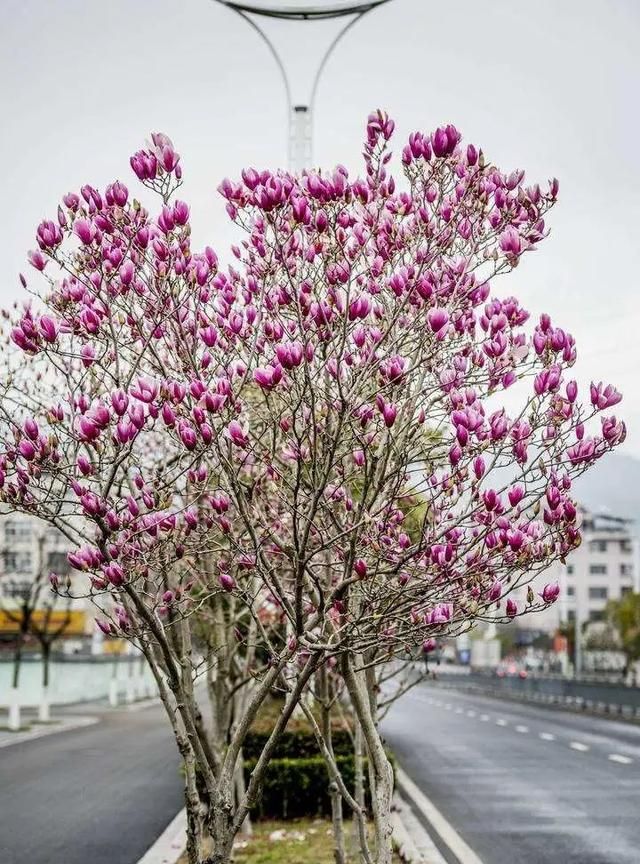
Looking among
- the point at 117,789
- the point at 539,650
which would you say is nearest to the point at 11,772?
the point at 117,789

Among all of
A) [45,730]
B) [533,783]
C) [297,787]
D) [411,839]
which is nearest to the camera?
[411,839]

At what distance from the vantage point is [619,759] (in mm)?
22797

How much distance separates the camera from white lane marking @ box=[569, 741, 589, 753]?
24.9 metres

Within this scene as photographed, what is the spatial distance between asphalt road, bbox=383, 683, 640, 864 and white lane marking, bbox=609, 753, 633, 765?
5cm

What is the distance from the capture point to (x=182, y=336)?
17.9 ft

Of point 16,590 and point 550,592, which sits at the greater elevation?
point 16,590

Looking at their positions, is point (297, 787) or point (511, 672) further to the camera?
point (511, 672)

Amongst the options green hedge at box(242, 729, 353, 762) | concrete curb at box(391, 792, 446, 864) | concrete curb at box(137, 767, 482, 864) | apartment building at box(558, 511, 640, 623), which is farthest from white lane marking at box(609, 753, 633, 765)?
apartment building at box(558, 511, 640, 623)

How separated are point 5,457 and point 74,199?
1340 mm

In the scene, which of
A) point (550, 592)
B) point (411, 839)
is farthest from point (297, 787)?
point (550, 592)

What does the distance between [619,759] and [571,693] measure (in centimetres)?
2368

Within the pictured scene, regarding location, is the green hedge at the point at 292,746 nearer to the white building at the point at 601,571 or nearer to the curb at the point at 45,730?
the curb at the point at 45,730

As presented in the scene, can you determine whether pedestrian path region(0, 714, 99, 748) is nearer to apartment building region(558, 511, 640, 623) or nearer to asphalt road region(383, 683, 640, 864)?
asphalt road region(383, 683, 640, 864)

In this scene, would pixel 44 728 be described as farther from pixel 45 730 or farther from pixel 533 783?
pixel 533 783
